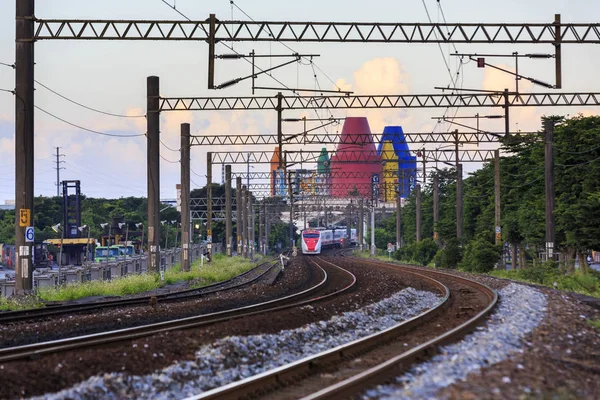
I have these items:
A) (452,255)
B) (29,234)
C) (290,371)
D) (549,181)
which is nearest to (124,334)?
(290,371)

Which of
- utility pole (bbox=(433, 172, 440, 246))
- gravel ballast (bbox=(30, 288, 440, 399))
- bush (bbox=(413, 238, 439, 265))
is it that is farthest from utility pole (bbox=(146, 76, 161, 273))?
bush (bbox=(413, 238, 439, 265))

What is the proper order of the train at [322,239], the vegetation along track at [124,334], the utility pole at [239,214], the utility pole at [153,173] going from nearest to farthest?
1. the vegetation along track at [124,334]
2. the utility pole at [153,173]
3. the utility pole at [239,214]
4. the train at [322,239]

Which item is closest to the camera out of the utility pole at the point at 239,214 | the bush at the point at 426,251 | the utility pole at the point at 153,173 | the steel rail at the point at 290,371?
the steel rail at the point at 290,371

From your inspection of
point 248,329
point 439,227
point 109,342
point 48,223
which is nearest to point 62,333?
point 109,342

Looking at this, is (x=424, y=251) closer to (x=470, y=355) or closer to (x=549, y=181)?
(x=549, y=181)

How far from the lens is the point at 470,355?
1226cm

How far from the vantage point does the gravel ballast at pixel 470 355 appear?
980 cm

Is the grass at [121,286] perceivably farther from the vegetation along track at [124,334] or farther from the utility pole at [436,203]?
the utility pole at [436,203]

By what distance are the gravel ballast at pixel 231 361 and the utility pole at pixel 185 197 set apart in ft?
84.5

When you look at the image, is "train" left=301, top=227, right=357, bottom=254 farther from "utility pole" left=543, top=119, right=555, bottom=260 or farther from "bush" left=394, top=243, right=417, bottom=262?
"utility pole" left=543, top=119, right=555, bottom=260

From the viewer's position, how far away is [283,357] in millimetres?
13359

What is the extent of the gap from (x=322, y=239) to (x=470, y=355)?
96.0 m

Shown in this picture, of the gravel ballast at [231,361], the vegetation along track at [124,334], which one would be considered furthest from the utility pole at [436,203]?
the gravel ballast at [231,361]

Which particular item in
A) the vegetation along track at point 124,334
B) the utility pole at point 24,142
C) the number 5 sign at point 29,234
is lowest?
the vegetation along track at point 124,334
